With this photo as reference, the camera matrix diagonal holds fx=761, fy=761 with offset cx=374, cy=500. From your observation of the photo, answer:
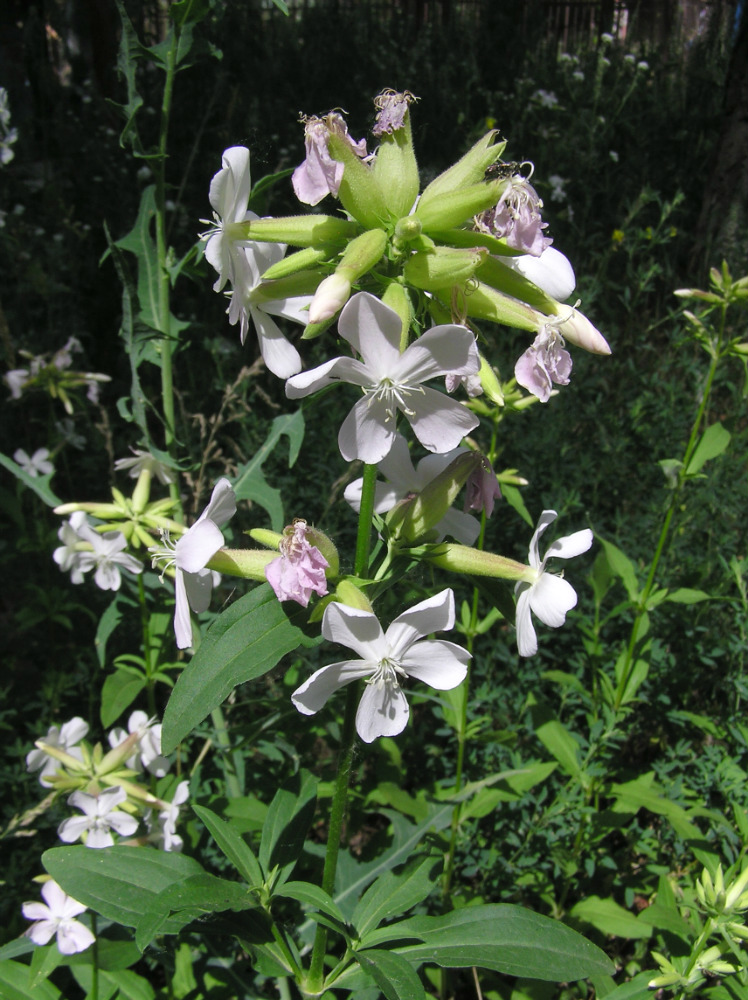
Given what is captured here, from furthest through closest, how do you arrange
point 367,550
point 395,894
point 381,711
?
1. point 395,894
2. point 367,550
3. point 381,711

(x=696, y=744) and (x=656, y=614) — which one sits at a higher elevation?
(x=656, y=614)

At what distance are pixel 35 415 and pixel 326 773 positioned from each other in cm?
241

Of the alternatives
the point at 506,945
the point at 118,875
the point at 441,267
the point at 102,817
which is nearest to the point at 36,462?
the point at 102,817

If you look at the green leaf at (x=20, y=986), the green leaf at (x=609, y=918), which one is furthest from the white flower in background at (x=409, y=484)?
the green leaf at (x=20, y=986)

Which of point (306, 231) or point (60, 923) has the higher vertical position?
point (306, 231)

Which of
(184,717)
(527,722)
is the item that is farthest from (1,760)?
(184,717)

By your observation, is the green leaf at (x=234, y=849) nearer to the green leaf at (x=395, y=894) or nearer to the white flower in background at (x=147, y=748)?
the green leaf at (x=395, y=894)

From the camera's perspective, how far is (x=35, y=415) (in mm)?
3516

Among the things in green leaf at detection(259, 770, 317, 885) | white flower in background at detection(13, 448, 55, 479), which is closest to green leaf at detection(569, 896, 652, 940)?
green leaf at detection(259, 770, 317, 885)

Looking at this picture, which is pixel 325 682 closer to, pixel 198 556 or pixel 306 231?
pixel 198 556

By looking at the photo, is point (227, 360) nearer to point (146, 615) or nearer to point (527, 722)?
point (146, 615)

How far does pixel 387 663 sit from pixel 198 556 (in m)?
0.30

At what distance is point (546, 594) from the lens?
1.11m

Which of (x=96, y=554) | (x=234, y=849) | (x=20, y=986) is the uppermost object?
(x=96, y=554)
